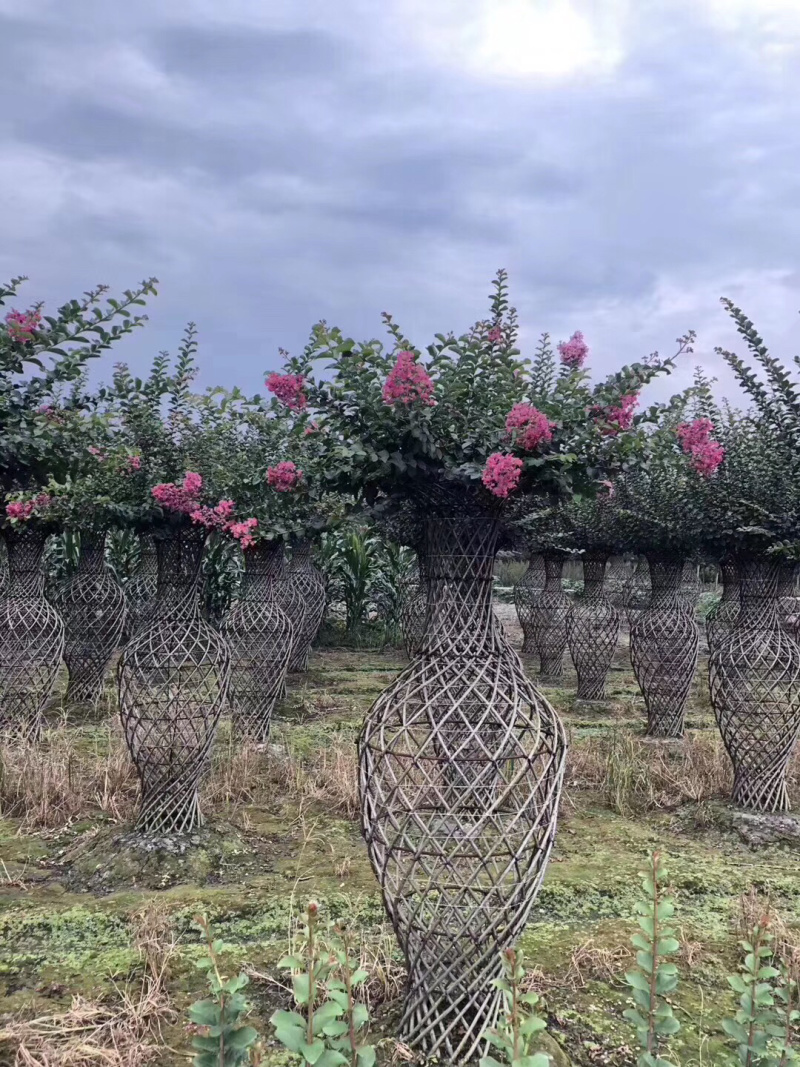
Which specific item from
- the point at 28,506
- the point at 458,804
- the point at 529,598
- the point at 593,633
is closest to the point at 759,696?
the point at 458,804

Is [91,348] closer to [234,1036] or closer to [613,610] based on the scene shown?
[234,1036]

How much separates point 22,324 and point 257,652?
9.96 feet

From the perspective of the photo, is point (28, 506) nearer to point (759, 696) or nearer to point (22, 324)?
point (22, 324)

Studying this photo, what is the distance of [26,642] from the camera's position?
18.4 ft

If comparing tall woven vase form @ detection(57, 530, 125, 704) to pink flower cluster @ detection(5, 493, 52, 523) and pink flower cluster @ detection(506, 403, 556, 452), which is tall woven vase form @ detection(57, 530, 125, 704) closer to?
pink flower cluster @ detection(5, 493, 52, 523)

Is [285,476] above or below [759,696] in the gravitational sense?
above

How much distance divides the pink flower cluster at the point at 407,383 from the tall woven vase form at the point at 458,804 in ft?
1.34

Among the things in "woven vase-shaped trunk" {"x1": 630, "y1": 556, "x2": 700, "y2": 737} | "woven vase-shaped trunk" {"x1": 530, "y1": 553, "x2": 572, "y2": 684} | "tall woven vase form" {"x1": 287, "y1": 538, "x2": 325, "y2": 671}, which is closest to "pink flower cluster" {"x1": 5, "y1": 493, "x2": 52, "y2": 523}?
"woven vase-shaped trunk" {"x1": 630, "y1": 556, "x2": 700, "y2": 737}

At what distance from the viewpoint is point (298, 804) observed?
450 centimetres

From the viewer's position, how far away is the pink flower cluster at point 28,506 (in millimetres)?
3742

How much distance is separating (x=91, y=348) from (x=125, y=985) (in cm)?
280

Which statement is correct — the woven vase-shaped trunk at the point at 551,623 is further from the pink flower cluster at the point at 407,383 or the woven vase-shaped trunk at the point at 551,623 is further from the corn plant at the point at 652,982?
the corn plant at the point at 652,982

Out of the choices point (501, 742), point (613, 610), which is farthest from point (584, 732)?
point (501, 742)

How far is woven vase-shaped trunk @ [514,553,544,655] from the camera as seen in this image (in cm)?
1045
